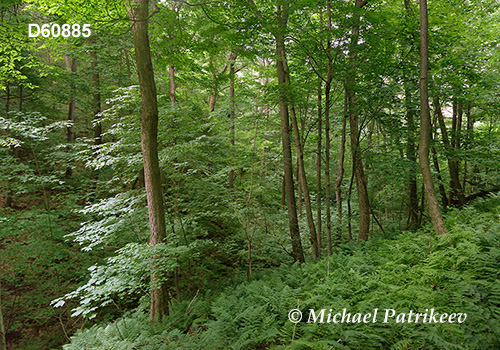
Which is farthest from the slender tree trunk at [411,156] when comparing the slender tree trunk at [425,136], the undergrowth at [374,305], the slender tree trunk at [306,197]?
the slender tree trunk at [306,197]

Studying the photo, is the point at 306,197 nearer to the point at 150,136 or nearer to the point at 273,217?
the point at 273,217

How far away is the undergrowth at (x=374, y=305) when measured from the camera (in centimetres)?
287

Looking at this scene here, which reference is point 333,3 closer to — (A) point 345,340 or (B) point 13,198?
(A) point 345,340

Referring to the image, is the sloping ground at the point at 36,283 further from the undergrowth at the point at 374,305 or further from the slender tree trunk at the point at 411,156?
the slender tree trunk at the point at 411,156

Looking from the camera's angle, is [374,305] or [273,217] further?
[273,217]

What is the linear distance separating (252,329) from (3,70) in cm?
981

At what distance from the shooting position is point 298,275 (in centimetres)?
619

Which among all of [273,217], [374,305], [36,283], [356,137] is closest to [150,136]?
[374,305]

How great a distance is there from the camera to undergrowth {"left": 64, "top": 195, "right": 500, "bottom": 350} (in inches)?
113

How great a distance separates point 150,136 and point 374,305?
5.05m

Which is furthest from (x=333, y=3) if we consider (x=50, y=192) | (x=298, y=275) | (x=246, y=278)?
(x=50, y=192)

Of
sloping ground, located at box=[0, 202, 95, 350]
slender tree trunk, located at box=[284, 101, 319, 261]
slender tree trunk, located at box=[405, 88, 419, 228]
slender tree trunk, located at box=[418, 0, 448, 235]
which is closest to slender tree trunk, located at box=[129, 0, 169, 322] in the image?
sloping ground, located at box=[0, 202, 95, 350]

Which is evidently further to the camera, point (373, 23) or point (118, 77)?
point (118, 77)

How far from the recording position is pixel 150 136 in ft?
17.1
